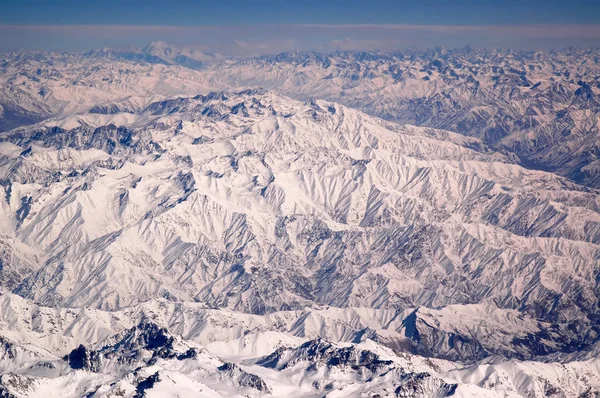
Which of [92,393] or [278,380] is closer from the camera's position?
[92,393]

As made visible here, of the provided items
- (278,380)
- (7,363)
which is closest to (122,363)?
(7,363)

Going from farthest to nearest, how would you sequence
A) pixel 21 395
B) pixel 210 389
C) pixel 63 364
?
pixel 63 364 < pixel 210 389 < pixel 21 395

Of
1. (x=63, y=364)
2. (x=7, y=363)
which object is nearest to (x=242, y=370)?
(x=63, y=364)

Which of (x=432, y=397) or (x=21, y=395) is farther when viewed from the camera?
(x=432, y=397)

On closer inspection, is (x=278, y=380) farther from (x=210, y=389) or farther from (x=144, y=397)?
(x=144, y=397)

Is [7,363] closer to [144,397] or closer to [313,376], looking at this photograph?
[144,397]

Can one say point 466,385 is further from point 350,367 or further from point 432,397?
point 350,367

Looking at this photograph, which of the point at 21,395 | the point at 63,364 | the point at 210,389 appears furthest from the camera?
the point at 63,364

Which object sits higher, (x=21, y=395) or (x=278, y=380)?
(x=21, y=395)
